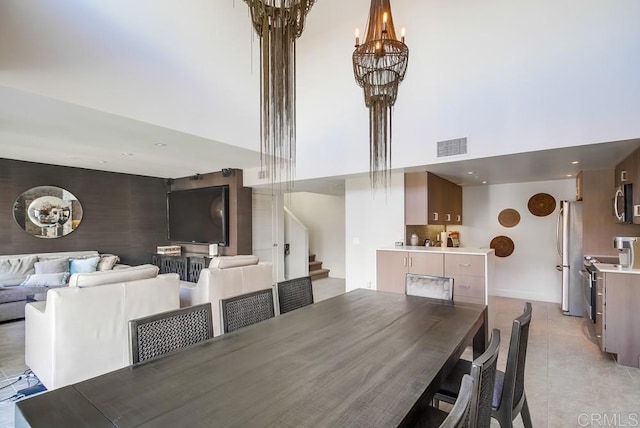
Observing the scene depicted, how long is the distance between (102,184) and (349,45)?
542 cm

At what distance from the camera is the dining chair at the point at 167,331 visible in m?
1.55

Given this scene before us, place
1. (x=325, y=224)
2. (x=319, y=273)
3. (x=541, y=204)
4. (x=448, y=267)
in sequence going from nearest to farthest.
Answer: (x=448, y=267) → (x=541, y=204) → (x=319, y=273) → (x=325, y=224)

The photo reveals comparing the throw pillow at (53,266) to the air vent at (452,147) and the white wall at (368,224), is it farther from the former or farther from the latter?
the air vent at (452,147)

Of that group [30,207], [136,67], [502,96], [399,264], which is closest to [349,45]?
[502,96]

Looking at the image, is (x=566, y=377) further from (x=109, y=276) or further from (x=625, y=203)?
(x=109, y=276)

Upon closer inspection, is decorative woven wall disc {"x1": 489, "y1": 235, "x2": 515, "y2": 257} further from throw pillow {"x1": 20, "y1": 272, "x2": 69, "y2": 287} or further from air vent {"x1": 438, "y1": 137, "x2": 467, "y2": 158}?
throw pillow {"x1": 20, "y1": 272, "x2": 69, "y2": 287}

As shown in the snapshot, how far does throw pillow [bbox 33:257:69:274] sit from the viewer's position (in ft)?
16.6

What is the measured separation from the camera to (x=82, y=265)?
213 inches

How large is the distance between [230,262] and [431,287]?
244cm

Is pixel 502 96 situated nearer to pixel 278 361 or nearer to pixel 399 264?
pixel 399 264

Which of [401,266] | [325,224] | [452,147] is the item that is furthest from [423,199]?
[325,224]

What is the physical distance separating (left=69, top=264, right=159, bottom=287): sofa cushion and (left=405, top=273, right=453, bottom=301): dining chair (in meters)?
2.57

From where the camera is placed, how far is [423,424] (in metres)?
1.46
